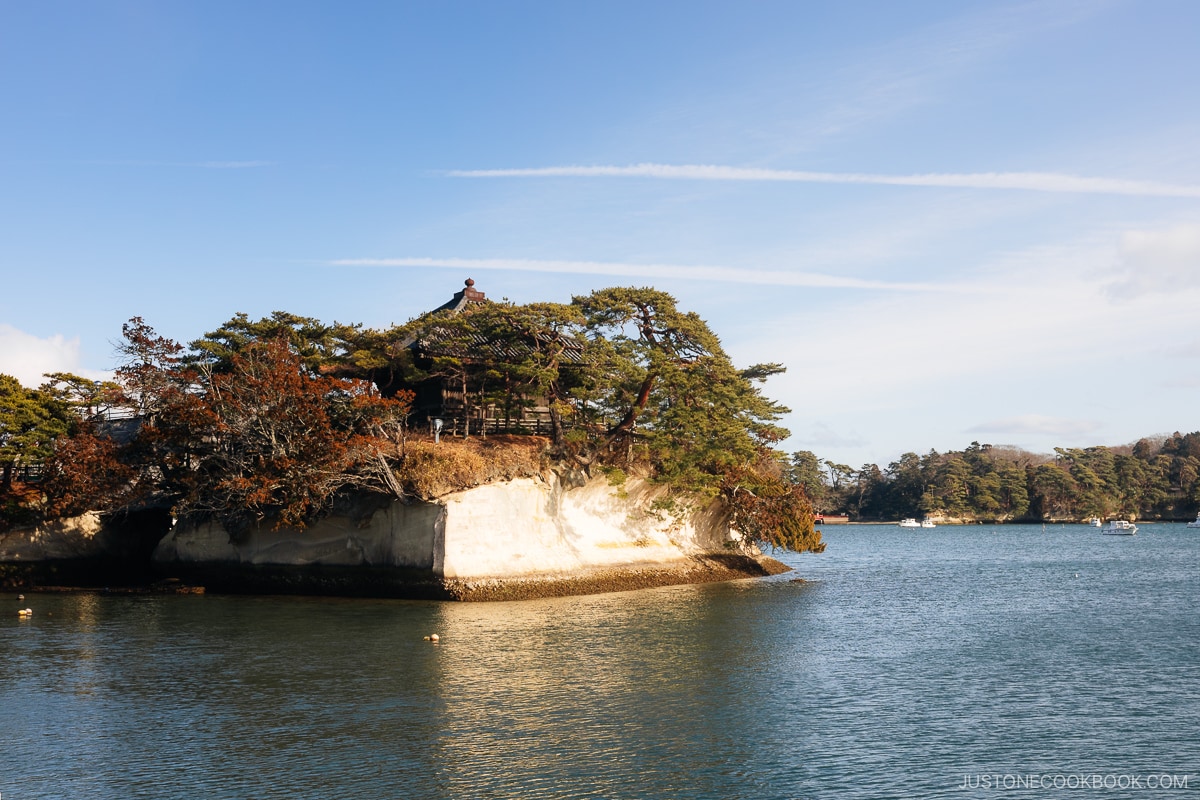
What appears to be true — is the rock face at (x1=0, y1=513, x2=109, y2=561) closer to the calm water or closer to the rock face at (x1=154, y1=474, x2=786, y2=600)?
the rock face at (x1=154, y1=474, x2=786, y2=600)

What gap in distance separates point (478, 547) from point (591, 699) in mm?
17476

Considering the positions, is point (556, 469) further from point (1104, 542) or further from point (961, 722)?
point (1104, 542)

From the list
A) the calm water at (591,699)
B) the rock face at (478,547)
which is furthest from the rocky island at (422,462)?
the calm water at (591,699)

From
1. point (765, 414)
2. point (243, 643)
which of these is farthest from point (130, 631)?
point (765, 414)

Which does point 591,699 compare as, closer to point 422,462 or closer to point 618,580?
point 422,462

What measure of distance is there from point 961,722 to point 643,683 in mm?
6991

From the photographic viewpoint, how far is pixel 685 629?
29359mm

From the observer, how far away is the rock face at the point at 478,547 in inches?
1446

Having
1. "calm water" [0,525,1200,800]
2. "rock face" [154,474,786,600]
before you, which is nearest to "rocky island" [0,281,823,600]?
"rock face" [154,474,786,600]

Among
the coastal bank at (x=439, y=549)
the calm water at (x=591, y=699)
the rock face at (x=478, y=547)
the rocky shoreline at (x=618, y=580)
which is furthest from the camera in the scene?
the coastal bank at (x=439, y=549)

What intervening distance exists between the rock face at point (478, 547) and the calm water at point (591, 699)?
2.26 meters

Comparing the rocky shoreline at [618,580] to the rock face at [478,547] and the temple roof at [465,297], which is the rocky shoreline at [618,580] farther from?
the temple roof at [465,297]

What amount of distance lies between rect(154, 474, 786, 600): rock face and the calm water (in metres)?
2.26

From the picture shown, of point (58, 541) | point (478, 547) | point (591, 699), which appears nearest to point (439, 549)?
point (478, 547)
